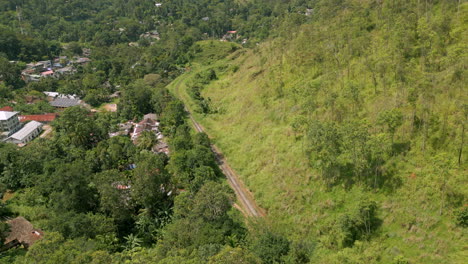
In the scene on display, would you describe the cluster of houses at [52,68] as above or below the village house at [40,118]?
below

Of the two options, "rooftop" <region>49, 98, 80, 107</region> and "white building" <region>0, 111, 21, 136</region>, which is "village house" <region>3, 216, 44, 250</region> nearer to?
"white building" <region>0, 111, 21, 136</region>

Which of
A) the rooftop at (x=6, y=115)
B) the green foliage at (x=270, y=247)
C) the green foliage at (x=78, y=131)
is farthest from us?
the rooftop at (x=6, y=115)

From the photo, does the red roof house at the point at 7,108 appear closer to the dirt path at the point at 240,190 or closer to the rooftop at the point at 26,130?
the rooftop at the point at 26,130

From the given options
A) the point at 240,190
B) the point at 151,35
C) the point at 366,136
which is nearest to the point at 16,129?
the point at 240,190

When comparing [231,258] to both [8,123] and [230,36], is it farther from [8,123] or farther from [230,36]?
[230,36]

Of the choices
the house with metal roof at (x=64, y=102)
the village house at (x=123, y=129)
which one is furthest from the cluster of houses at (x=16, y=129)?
the village house at (x=123, y=129)

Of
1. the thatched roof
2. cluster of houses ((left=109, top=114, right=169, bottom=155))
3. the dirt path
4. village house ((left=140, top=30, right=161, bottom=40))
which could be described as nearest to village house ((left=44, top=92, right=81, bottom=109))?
cluster of houses ((left=109, top=114, right=169, bottom=155))

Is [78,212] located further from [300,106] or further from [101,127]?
[300,106]
